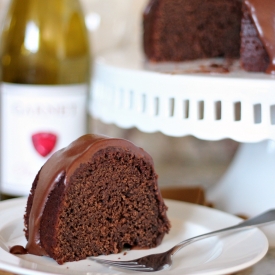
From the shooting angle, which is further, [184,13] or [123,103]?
[184,13]

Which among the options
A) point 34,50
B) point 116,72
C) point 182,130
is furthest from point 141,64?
point 34,50

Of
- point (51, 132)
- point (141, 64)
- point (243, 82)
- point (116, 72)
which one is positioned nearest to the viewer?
point (243, 82)

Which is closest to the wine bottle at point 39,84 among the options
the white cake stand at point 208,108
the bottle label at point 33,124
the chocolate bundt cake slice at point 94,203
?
the bottle label at point 33,124

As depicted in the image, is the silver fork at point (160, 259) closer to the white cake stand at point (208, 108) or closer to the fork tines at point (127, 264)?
the fork tines at point (127, 264)

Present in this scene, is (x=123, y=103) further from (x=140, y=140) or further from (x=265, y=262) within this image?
(x=140, y=140)

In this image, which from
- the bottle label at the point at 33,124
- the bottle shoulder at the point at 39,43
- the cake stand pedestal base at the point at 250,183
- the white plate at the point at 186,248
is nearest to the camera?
the white plate at the point at 186,248

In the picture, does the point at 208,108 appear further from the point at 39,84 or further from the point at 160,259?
the point at 39,84
